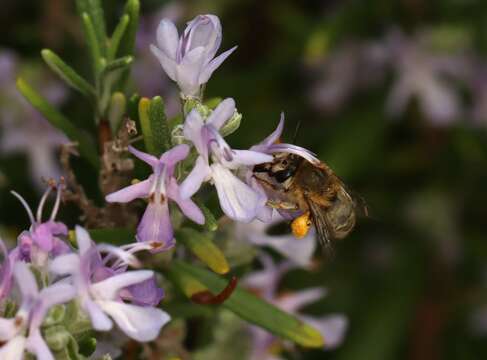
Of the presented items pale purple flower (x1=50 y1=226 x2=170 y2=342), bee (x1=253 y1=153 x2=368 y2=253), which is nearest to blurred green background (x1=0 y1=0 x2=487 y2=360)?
bee (x1=253 y1=153 x2=368 y2=253)

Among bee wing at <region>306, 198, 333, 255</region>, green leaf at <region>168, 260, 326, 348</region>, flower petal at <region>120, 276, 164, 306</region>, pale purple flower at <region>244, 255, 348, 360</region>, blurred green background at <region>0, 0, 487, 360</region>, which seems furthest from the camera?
blurred green background at <region>0, 0, 487, 360</region>

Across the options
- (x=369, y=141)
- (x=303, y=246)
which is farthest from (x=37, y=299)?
(x=369, y=141)

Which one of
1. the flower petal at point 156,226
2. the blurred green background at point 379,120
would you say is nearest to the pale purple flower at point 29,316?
the flower petal at point 156,226

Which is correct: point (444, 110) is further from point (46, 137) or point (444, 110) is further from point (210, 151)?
point (210, 151)

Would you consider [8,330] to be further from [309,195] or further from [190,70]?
[309,195]

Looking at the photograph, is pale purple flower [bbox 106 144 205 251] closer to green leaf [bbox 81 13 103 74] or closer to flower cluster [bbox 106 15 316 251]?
flower cluster [bbox 106 15 316 251]

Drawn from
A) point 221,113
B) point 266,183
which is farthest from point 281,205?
point 221,113
